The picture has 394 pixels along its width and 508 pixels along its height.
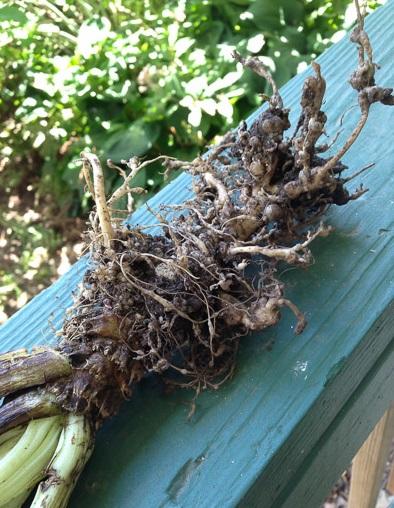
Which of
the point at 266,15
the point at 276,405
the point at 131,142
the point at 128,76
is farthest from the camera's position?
the point at 128,76

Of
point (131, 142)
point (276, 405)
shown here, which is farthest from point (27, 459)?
point (131, 142)

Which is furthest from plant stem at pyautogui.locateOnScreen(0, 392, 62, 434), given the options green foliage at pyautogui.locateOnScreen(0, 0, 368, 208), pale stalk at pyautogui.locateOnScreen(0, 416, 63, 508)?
green foliage at pyautogui.locateOnScreen(0, 0, 368, 208)

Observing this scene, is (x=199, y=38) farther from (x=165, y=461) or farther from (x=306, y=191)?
(x=165, y=461)

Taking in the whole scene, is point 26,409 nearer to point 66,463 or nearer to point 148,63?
point 66,463

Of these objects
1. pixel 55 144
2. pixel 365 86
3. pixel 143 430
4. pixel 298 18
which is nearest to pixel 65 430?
pixel 143 430

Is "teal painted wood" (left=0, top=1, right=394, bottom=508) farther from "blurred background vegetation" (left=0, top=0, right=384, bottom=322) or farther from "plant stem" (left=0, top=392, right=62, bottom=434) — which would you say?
"blurred background vegetation" (left=0, top=0, right=384, bottom=322)

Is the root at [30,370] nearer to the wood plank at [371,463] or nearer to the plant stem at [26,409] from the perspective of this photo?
the plant stem at [26,409]

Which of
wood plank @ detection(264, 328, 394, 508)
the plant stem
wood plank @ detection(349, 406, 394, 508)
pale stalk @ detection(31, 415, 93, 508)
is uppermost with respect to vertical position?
the plant stem
